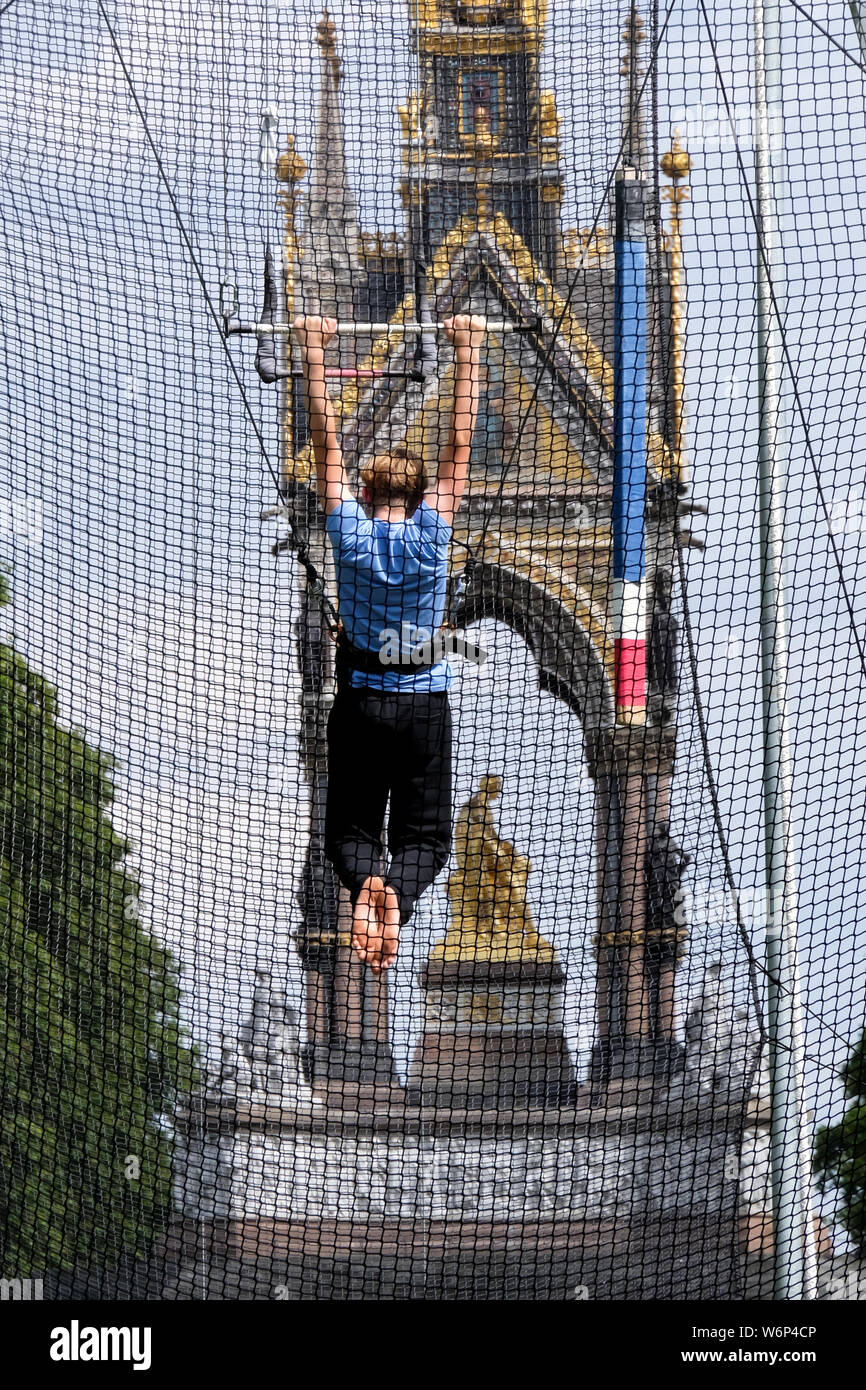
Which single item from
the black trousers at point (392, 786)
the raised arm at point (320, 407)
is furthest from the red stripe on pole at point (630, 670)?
the raised arm at point (320, 407)

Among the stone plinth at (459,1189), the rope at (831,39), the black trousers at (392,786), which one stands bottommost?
the stone plinth at (459,1189)

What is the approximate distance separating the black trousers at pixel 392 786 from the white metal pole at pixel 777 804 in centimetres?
190

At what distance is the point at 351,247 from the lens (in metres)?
6.81

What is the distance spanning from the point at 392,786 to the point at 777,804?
6.71 feet

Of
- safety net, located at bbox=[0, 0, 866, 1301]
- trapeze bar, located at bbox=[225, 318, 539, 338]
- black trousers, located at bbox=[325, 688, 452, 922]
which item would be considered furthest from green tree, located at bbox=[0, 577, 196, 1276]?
black trousers, located at bbox=[325, 688, 452, 922]

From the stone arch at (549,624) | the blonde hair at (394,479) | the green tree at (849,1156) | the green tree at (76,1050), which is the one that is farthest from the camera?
the stone arch at (549,624)

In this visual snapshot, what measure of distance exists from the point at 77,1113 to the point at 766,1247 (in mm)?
3310

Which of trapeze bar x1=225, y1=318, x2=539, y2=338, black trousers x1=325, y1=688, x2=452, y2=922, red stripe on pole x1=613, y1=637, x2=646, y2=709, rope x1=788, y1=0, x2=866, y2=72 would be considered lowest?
black trousers x1=325, y1=688, x2=452, y2=922

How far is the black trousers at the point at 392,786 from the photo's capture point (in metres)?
3.01

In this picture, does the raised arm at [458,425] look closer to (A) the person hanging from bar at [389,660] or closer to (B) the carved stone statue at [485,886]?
(A) the person hanging from bar at [389,660]

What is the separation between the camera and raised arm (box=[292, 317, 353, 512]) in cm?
285

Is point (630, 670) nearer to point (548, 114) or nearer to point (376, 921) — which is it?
point (548, 114)

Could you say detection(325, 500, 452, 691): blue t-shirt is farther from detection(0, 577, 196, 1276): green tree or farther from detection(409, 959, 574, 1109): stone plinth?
detection(409, 959, 574, 1109): stone plinth

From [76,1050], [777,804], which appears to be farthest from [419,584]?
[76,1050]
